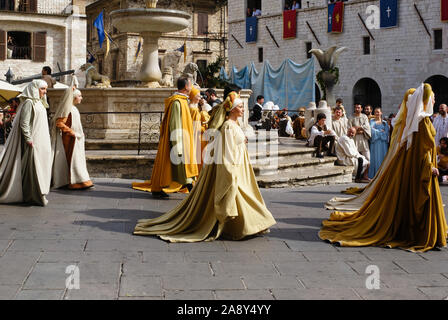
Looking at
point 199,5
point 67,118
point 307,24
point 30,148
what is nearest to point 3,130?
point 67,118

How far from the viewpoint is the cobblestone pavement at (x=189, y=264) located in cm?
486

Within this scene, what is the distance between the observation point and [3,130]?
58.7ft

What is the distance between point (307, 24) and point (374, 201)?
29024 millimetres

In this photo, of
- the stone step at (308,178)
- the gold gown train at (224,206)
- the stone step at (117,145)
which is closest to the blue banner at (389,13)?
the stone step at (308,178)

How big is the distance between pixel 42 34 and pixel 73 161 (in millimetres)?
29513

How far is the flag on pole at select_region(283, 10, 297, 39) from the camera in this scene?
35.7 meters

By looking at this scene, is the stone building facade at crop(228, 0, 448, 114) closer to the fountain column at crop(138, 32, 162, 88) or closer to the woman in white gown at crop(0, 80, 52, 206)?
the fountain column at crop(138, 32, 162, 88)

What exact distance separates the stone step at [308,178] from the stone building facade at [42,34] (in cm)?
2747

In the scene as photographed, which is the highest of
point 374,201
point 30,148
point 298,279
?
point 30,148

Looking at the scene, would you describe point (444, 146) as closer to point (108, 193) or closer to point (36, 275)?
→ point (108, 193)

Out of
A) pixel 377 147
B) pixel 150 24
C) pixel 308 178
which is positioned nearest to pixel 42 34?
pixel 150 24

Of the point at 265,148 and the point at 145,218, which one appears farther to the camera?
the point at 265,148

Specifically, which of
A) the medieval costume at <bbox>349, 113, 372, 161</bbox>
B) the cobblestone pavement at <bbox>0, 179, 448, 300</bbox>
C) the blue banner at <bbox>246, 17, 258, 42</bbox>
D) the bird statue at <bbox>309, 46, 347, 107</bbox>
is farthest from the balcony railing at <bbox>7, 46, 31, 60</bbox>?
the cobblestone pavement at <bbox>0, 179, 448, 300</bbox>

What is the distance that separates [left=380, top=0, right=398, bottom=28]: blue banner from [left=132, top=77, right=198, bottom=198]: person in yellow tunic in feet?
76.2
